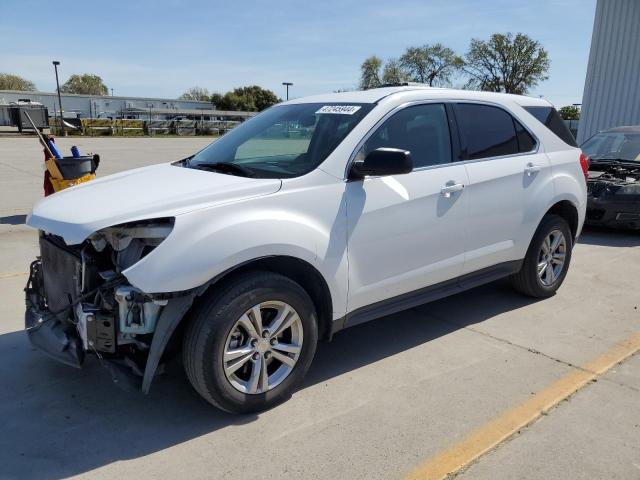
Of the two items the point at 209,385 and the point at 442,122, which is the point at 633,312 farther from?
the point at 209,385

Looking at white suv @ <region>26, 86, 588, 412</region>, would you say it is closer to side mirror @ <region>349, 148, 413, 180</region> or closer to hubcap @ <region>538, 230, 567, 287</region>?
side mirror @ <region>349, 148, 413, 180</region>

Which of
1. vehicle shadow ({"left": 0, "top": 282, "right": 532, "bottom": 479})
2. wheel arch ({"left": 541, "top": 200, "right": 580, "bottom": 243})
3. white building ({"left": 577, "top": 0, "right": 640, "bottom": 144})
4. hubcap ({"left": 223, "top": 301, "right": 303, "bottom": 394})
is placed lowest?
vehicle shadow ({"left": 0, "top": 282, "right": 532, "bottom": 479})

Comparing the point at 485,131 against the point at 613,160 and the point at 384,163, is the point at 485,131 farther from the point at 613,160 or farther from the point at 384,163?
the point at 613,160

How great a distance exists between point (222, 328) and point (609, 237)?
7.17 meters

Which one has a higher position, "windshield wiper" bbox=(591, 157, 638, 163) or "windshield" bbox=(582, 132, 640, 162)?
"windshield" bbox=(582, 132, 640, 162)

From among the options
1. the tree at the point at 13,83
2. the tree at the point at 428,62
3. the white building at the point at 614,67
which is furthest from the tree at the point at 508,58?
the tree at the point at 13,83

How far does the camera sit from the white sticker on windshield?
12.0 feet

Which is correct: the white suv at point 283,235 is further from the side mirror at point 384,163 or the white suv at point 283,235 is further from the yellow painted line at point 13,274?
the yellow painted line at point 13,274

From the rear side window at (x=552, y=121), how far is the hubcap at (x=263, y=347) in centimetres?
306

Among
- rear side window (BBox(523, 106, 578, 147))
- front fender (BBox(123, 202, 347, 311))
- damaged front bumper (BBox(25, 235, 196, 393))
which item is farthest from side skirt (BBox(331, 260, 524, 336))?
rear side window (BBox(523, 106, 578, 147))

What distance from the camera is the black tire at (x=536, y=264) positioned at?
4719mm

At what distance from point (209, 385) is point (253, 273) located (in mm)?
640

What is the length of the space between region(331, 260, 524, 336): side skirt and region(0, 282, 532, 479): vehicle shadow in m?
0.41

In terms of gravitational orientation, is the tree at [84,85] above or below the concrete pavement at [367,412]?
above
